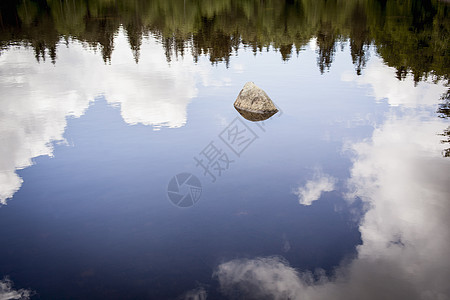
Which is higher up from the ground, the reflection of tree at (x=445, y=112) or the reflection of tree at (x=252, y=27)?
the reflection of tree at (x=252, y=27)

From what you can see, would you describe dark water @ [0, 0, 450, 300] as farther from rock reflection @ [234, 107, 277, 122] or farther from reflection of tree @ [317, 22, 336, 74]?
reflection of tree @ [317, 22, 336, 74]

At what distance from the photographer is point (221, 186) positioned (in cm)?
1745

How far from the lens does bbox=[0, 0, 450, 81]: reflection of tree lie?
183ft

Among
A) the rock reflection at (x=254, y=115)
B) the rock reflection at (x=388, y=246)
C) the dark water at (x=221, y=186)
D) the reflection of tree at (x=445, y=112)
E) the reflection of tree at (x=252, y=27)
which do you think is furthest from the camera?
the reflection of tree at (x=252, y=27)

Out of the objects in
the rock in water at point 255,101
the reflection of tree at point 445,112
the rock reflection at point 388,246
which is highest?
the rock in water at point 255,101

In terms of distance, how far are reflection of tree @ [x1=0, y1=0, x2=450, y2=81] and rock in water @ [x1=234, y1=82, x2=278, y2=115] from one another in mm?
22244

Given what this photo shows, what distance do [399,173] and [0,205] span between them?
67.4 ft

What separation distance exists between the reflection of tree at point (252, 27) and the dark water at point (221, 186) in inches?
486

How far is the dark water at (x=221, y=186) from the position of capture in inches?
467

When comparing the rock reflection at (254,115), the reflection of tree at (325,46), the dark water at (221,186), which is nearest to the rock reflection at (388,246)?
the dark water at (221,186)

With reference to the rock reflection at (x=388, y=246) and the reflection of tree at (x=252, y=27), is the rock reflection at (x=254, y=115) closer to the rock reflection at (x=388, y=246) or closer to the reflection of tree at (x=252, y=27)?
the rock reflection at (x=388, y=246)

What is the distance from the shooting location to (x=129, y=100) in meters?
32.1

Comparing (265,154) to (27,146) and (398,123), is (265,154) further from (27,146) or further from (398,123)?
(27,146)

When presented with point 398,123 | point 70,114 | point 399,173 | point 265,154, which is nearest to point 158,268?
point 265,154
